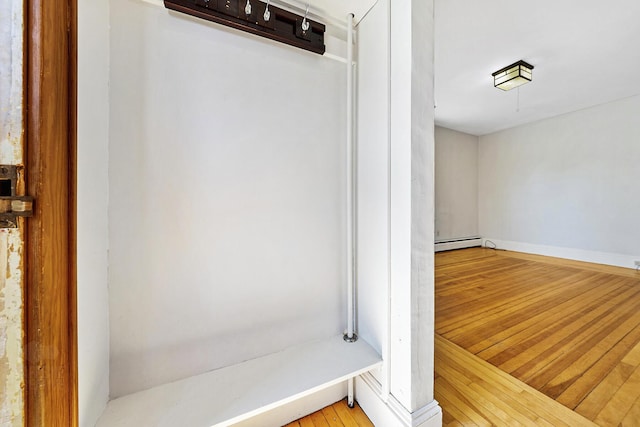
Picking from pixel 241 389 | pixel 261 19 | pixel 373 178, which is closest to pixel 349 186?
pixel 373 178

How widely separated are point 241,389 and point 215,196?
801mm

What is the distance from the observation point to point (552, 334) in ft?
5.65

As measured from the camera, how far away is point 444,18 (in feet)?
6.27

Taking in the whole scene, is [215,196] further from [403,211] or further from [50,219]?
[403,211]

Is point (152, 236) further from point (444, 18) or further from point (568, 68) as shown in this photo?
point (568, 68)

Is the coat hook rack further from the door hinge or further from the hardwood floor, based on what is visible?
the hardwood floor

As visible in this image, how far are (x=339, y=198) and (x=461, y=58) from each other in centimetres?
250

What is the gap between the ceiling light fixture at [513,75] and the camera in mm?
2543

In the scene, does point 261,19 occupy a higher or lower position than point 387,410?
higher

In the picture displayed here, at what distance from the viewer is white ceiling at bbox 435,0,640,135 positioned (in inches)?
71.8

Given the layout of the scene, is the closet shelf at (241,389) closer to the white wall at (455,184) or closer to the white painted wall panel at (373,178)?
the white painted wall panel at (373,178)

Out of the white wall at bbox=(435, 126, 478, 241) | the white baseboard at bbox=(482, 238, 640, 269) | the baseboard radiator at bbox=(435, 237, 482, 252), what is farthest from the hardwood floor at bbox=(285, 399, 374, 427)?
the white baseboard at bbox=(482, 238, 640, 269)

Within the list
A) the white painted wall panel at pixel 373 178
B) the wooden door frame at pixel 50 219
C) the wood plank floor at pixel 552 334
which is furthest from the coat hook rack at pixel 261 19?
the wood plank floor at pixel 552 334

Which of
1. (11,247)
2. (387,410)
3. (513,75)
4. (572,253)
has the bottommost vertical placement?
(387,410)
